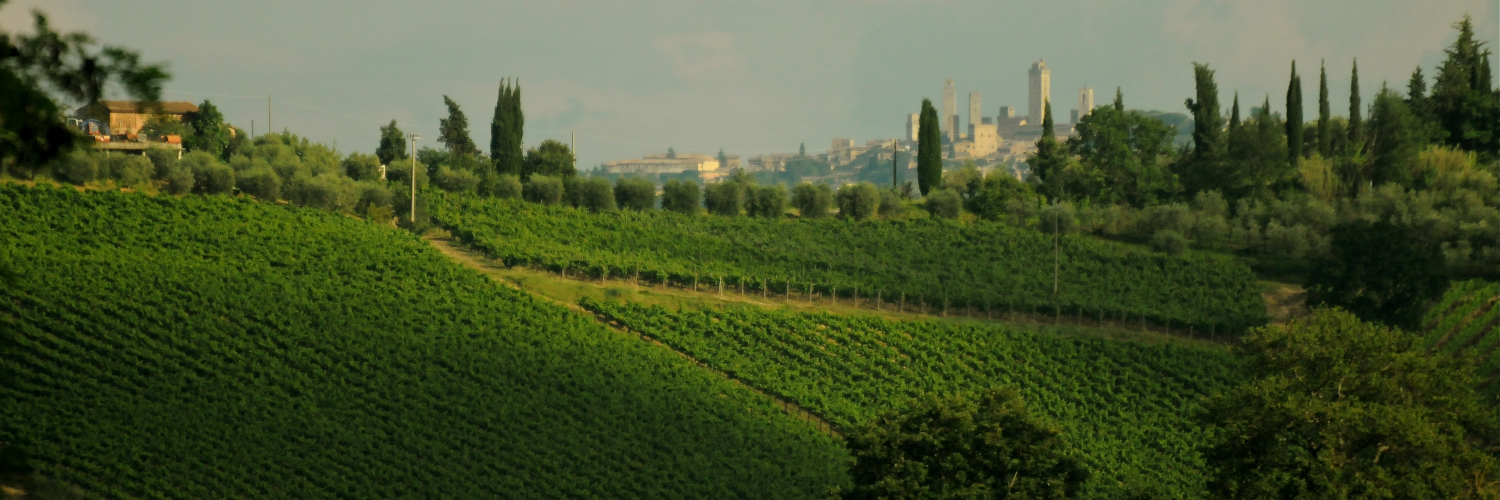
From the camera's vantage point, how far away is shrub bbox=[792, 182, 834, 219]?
59031mm

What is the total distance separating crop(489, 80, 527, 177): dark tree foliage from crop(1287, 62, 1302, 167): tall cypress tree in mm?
34972

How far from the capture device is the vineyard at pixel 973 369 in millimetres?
36406

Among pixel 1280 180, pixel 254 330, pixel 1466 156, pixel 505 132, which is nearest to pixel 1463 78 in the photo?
pixel 1466 156

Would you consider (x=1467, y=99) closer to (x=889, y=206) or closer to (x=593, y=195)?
(x=889, y=206)

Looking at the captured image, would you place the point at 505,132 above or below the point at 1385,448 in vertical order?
above

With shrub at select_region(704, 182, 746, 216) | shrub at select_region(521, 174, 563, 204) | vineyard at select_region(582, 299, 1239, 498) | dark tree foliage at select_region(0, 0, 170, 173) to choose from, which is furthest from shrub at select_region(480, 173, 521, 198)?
dark tree foliage at select_region(0, 0, 170, 173)

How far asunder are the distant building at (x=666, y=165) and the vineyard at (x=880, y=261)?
134 m

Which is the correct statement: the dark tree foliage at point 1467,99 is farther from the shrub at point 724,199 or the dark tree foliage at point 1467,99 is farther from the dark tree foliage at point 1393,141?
the shrub at point 724,199

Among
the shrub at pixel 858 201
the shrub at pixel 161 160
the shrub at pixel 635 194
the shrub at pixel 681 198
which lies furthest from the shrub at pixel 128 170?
the shrub at pixel 858 201

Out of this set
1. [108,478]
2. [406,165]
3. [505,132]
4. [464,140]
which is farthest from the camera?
[464,140]

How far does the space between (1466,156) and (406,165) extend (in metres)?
45.5

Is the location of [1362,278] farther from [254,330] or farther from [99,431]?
[99,431]

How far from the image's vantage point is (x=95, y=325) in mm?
32906

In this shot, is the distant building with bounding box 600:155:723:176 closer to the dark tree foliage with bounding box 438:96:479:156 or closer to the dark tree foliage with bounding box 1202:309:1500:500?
the dark tree foliage with bounding box 438:96:479:156
